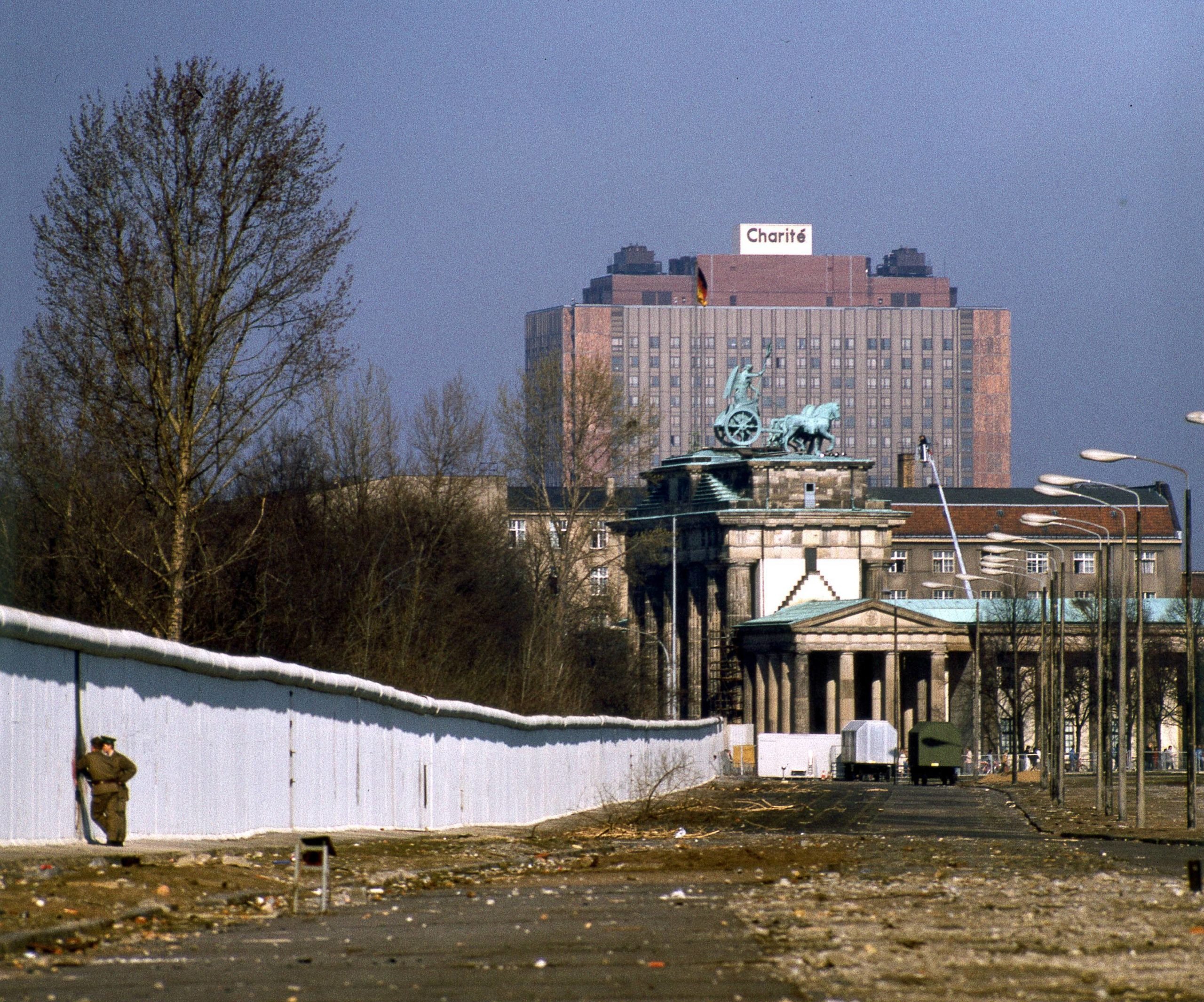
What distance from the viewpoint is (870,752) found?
114m

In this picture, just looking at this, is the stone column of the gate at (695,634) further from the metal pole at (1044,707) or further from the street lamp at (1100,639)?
the street lamp at (1100,639)

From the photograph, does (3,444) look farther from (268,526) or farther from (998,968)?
(998,968)

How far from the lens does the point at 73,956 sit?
14430 mm

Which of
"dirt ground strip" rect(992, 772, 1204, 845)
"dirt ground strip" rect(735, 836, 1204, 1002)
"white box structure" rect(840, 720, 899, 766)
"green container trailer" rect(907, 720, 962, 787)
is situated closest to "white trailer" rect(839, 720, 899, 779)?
"white box structure" rect(840, 720, 899, 766)

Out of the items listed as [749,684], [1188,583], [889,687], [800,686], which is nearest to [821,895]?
[1188,583]

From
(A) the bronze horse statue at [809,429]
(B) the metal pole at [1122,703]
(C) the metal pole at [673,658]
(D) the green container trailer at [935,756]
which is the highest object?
(A) the bronze horse statue at [809,429]

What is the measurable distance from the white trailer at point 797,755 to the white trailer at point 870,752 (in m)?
1.50

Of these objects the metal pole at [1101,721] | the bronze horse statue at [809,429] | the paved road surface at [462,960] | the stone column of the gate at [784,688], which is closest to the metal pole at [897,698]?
the stone column of the gate at [784,688]

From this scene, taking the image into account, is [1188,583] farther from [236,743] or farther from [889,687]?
[889,687]

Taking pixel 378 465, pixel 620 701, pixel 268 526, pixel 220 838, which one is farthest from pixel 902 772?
pixel 220 838

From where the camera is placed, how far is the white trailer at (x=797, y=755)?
117750 mm

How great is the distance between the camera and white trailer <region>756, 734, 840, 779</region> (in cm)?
11775

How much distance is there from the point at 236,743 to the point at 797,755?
298 ft

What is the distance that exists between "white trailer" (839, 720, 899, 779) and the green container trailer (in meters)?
5.26
